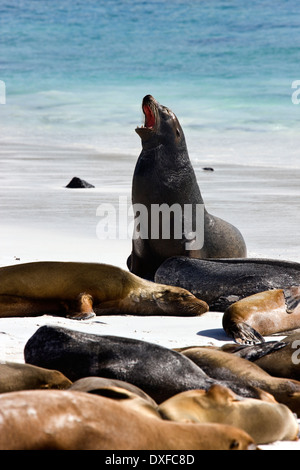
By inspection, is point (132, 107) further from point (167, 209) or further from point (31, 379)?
point (31, 379)

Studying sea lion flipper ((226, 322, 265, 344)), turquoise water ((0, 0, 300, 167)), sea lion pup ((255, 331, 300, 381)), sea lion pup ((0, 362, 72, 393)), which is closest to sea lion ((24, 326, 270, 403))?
sea lion pup ((0, 362, 72, 393))

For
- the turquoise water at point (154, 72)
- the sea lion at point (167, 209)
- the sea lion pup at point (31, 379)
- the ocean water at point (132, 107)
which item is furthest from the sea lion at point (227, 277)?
the turquoise water at point (154, 72)

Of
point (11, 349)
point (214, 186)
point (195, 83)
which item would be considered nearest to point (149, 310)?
point (11, 349)

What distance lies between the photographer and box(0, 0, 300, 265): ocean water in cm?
1003

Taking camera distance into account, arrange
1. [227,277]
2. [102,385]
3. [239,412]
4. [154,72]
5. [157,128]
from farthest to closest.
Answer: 1. [154,72]
2. [157,128]
3. [227,277]
4. [102,385]
5. [239,412]

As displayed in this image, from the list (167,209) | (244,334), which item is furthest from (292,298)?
(167,209)

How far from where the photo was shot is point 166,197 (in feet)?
25.7

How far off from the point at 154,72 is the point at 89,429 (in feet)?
107

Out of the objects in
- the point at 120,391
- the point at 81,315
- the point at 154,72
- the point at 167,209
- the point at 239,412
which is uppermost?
the point at 154,72

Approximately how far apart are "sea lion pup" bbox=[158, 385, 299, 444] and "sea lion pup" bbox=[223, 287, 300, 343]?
A: 1821mm

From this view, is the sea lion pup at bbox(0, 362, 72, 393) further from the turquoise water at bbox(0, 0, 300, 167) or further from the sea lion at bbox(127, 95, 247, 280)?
the turquoise water at bbox(0, 0, 300, 167)

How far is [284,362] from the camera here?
4.23 m

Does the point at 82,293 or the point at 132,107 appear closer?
the point at 82,293

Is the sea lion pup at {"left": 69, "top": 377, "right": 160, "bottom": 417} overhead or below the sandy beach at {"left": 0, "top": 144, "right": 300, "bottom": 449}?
overhead
